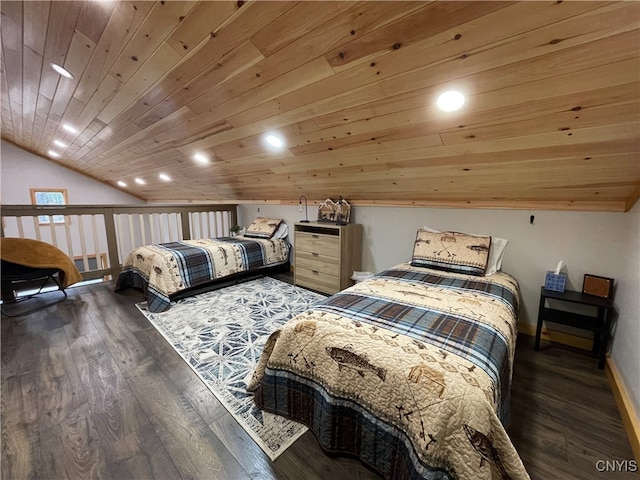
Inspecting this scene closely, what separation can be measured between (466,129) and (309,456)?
6.58 feet

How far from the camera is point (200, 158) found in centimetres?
323

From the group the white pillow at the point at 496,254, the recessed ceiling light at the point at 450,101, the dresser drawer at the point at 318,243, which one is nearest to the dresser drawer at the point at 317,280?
the dresser drawer at the point at 318,243

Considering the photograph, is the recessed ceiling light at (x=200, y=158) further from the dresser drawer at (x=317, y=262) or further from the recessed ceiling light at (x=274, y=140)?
the dresser drawer at (x=317, y=262)

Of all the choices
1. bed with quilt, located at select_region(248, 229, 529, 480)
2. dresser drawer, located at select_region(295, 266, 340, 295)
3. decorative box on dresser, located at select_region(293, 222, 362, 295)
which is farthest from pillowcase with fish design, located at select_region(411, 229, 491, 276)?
dresser drawer, located at select_region(295, 266, 340, 295)

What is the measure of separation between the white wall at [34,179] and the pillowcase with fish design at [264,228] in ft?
16.0

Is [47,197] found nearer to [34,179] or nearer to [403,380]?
[34,179]

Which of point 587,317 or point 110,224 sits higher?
point 110,224

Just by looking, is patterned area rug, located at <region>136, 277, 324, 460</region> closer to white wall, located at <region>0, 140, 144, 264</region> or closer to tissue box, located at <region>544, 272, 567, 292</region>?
tissue box, located at <region>544, 272, 567, 292</region>

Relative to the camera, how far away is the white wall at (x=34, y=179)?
207 inches

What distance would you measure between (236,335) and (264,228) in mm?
2129

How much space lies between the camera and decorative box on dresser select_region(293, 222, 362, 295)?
299 cm

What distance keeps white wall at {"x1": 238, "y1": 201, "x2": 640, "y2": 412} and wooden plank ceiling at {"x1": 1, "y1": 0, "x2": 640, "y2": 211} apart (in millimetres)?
120

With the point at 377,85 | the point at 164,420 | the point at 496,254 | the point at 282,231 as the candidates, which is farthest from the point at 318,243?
the point at 164,420

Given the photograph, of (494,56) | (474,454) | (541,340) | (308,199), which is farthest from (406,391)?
(308,199)
